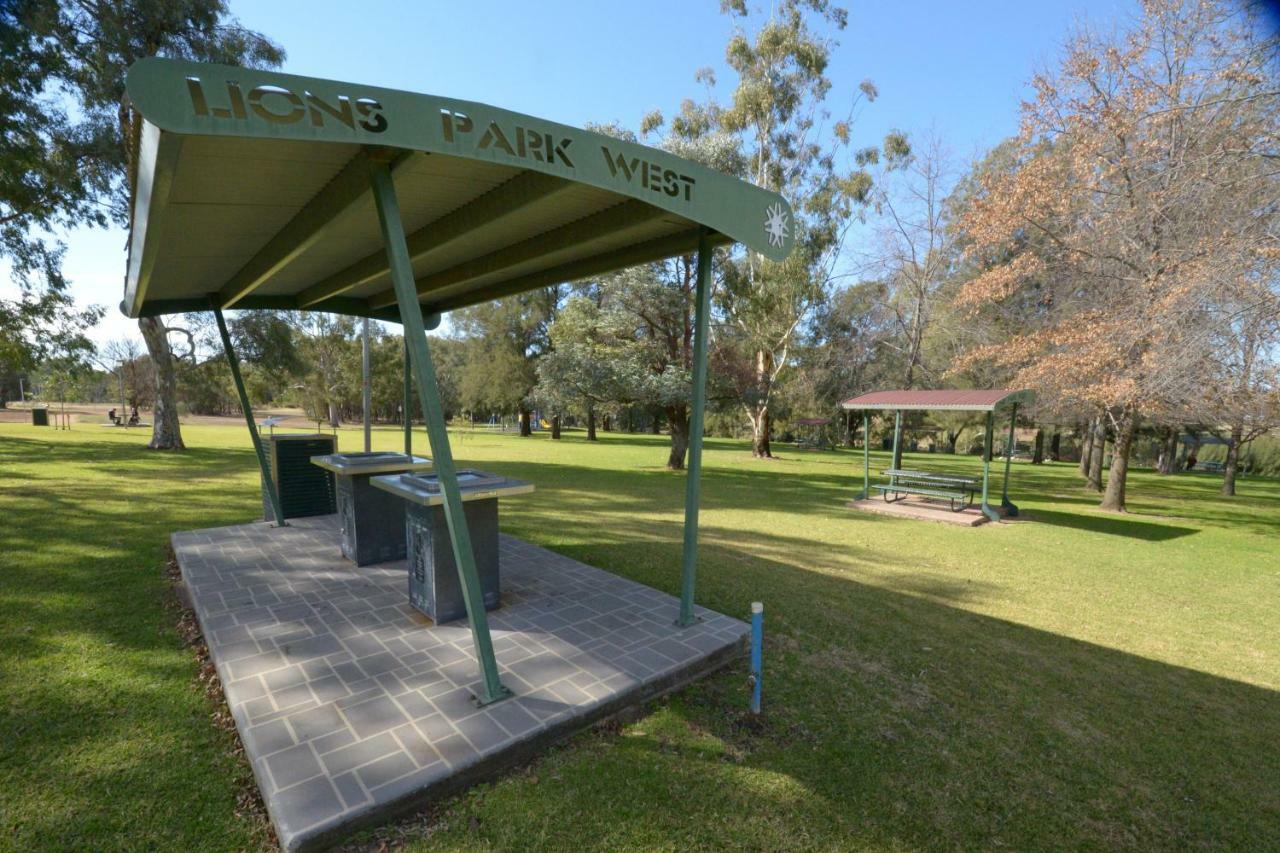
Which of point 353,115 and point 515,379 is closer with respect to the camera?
point 353,115

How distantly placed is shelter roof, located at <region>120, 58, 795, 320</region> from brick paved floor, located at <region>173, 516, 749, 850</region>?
8.49ft

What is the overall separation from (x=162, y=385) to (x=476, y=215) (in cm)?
1934

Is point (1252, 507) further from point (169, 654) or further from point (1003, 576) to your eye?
point (169, 654)

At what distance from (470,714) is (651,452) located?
21140 mm

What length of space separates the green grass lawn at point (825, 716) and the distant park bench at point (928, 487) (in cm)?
273

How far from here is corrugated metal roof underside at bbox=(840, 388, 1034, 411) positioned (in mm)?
9281

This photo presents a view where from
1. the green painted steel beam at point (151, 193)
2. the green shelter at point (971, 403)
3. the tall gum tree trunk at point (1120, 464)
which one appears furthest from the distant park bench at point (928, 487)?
the green painted steel beam at point (151, 193)

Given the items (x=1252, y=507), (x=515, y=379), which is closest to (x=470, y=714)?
(x=1252, y=507)

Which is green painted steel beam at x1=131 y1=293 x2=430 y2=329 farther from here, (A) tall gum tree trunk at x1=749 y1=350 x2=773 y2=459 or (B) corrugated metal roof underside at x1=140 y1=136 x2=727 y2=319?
(A) tall gum tree trunk at x1=749 y1=350 x2=773 y2=459

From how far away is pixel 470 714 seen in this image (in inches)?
113

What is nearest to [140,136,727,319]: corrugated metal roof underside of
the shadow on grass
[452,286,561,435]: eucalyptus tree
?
the shadow on grass

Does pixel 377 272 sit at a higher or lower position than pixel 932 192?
lower

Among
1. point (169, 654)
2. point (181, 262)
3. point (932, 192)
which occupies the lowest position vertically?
point (169, 654)

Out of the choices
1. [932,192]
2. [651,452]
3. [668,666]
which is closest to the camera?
[668,666]
